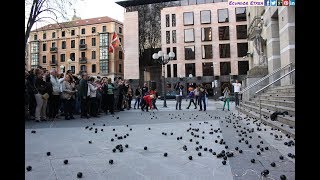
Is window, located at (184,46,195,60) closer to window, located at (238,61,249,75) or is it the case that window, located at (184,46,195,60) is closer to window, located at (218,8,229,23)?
window, located at (218,8,229,23)

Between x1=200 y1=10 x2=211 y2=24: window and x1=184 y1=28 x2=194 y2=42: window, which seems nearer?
x1=200 y1=10 x2=211 y2=24: window

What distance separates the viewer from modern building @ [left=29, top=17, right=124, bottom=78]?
225 ft

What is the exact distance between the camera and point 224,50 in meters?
54.7

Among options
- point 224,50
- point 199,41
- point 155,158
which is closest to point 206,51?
point 199,41

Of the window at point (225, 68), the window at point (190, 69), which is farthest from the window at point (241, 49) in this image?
the window at point (190, 69)

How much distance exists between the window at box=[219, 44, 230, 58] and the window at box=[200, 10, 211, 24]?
5.46 metres

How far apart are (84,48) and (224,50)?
3522cm

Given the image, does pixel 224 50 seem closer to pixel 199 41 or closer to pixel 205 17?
pixel 199 41

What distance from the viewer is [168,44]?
186 feet

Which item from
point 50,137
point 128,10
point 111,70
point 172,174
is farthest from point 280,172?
point 111,70

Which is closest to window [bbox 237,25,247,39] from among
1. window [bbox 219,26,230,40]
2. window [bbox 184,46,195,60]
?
window [bbox 219,26,230,40]

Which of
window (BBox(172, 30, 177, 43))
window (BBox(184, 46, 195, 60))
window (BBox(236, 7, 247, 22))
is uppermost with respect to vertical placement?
window (BBox(236, 7, 247, 22))

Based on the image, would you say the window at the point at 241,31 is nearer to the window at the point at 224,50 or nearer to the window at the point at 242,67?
the window at the point at 224,50
